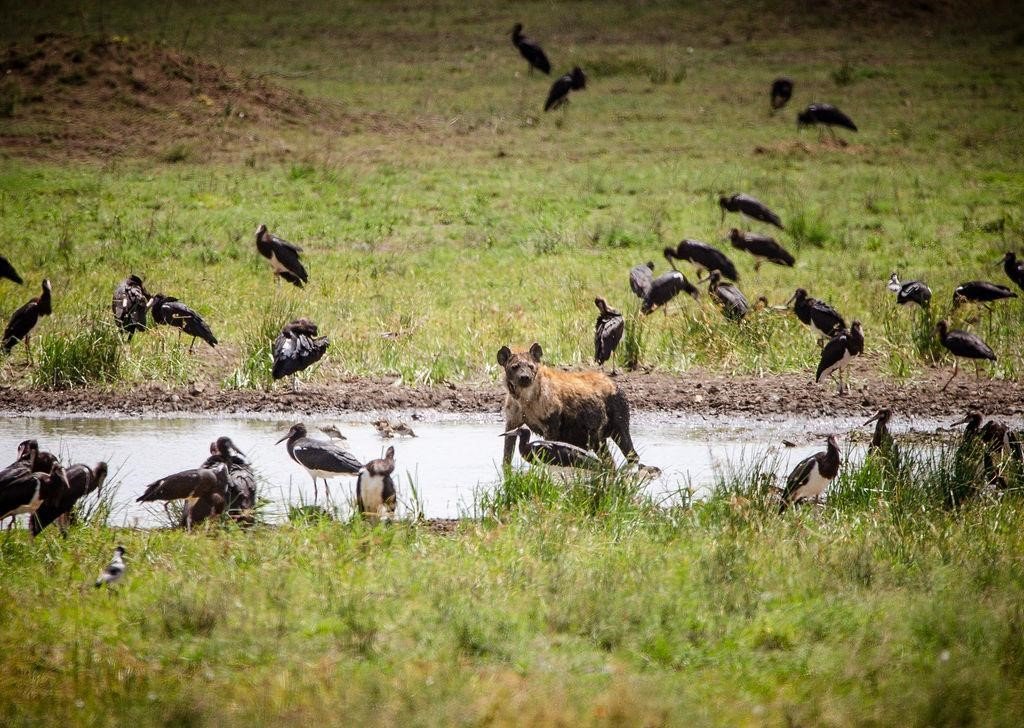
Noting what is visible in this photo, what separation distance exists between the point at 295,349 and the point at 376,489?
3548 mm

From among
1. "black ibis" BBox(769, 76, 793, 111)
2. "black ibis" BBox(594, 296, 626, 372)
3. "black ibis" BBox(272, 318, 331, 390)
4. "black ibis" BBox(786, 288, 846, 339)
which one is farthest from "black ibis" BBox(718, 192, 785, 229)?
"black ibis" BBox(769, 76, 793, 111)

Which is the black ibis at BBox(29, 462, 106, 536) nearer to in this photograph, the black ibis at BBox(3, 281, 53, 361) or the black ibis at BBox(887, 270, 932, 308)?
the black ibis at BBox(3, 281, 53, 361)

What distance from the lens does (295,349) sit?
10.5m

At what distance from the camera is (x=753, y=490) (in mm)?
7324

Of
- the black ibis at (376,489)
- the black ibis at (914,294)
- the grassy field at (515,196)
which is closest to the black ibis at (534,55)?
the grassy field at (515,196)

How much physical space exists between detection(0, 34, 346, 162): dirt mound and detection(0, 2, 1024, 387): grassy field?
0.37m

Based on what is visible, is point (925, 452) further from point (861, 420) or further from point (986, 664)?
point (986, 664)

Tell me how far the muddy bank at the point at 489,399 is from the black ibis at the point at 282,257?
3.25 metres

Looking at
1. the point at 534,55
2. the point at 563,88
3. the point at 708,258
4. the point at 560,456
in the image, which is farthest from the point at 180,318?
the point at 534,55

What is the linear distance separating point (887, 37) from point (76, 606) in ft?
121

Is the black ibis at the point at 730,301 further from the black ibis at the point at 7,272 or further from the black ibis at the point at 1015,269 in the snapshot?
the black ibis at the point at 7,272

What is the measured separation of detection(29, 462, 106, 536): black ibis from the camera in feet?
21.7

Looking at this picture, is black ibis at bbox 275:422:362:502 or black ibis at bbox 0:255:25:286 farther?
black ibis at bbox 0:255:25:286

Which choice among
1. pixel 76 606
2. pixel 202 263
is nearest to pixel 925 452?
pixel 76 606
